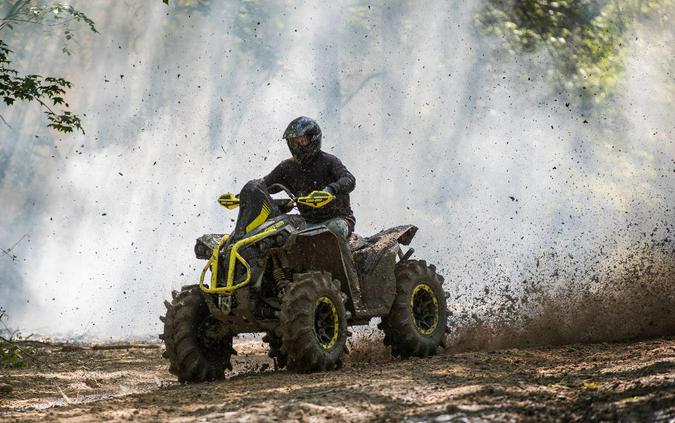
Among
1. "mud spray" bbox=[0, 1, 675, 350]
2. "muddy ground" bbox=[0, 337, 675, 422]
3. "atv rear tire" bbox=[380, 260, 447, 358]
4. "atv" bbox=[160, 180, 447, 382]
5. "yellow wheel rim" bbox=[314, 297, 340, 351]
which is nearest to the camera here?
"muddy ground" bbox=[0, 337, 675, 422]

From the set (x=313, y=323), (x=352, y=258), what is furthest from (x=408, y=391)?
(x=352, y=258)

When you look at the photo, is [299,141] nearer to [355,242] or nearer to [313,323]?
[355,242]

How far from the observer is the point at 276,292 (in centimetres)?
991

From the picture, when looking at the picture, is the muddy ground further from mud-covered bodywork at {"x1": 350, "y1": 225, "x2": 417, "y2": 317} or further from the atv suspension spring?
the atv suspension spring

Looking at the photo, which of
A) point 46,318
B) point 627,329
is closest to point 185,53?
point 46,318

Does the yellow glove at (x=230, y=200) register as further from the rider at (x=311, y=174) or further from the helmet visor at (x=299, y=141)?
the helmet visor at (x=299, y=141)

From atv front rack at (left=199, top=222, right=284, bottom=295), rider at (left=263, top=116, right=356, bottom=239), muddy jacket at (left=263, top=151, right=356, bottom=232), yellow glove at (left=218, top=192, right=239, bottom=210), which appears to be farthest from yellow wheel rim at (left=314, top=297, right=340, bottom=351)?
yellow glove at (left=218, top=192, right=239, bottom=210)

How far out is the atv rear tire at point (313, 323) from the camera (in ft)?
30.1

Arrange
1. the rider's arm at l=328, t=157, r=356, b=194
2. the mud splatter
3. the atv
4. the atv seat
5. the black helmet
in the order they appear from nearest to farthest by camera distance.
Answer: the atv → the rider's arm at l=328, t=157, r=356, b=194 → the black helmet → the atv seat → the mud splatter

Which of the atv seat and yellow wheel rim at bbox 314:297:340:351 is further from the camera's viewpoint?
the atv seat

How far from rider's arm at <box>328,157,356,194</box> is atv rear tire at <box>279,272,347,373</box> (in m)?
1.01

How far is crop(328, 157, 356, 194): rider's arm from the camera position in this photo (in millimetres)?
10352

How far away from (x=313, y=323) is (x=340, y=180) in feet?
5.82

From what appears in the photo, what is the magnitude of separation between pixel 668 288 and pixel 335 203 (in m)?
4.68
